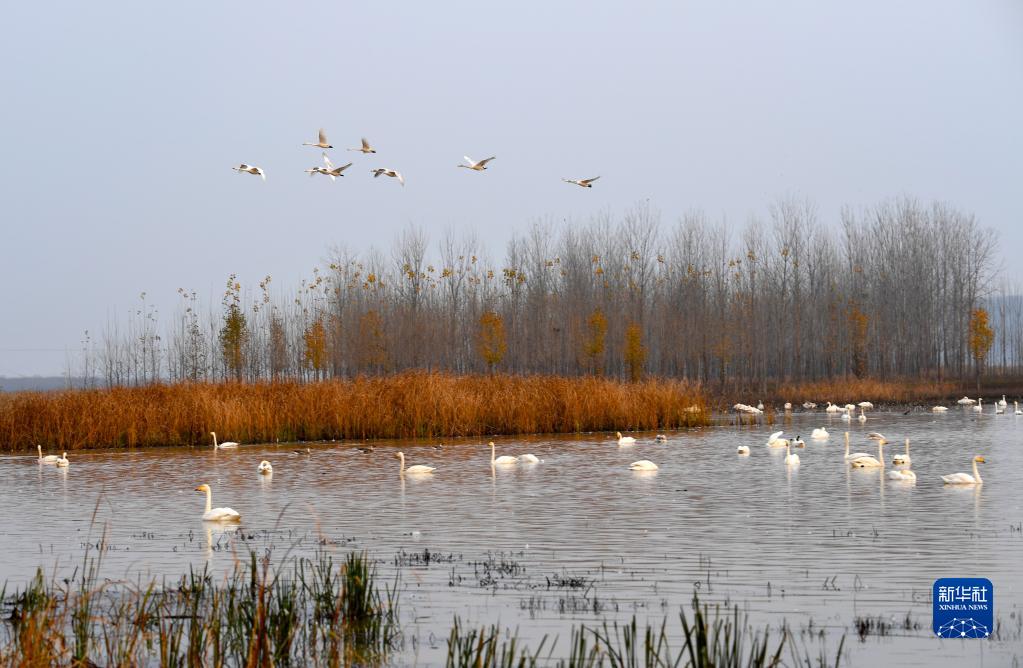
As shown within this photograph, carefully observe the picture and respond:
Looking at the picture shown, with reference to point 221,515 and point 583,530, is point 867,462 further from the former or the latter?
point 221,515

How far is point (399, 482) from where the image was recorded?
19016 mm

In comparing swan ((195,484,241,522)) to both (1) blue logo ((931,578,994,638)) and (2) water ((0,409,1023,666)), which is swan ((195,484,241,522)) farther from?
(1) blue logo ((931,578,994,638))

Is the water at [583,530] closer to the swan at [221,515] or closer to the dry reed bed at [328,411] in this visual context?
the swan at [221,515]

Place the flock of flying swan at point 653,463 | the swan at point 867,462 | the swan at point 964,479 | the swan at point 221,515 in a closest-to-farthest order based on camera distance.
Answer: the swan at point 221,515 → the flock of flying swan at point 653,463 → the swan at point 964,479 → the swan at point 867,462

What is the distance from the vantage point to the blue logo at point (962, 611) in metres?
7.60

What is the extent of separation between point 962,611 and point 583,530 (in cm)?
589

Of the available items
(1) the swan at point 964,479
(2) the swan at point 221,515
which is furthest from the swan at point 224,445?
(1) the swan at point 964,479

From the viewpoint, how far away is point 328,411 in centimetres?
2825

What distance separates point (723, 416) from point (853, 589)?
3055cm

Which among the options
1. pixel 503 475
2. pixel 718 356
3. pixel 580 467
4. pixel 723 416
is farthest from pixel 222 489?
pixel 718 356

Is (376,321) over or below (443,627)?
over

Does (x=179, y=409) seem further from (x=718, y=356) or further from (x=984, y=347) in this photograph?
(x=984, y=347)

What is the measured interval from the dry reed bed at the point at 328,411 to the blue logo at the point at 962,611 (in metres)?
20.9

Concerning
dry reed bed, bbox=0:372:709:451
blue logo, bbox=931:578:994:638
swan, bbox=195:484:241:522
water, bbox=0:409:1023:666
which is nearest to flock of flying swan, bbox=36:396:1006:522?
swan, bbox=195:484:241:522
